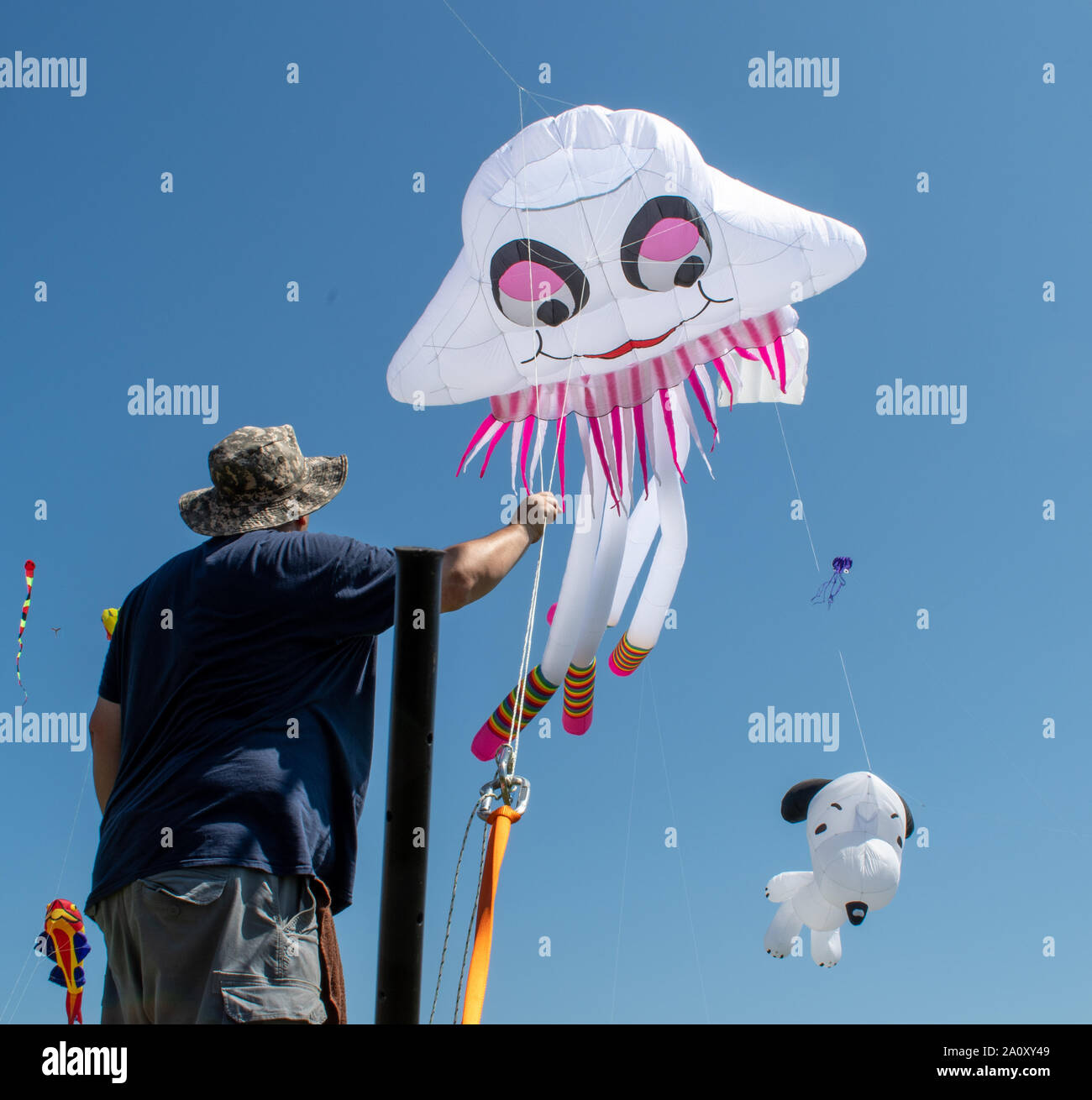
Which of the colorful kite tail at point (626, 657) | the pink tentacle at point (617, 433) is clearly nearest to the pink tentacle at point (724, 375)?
the pink tentacle at point (617, 433)

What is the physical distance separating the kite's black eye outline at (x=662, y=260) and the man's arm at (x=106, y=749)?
12.0 feet

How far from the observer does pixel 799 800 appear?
706 centimetres

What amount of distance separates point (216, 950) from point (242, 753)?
0.38 meters

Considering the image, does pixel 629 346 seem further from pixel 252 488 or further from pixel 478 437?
pixel 252 488

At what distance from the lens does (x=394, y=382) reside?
18.7 ft

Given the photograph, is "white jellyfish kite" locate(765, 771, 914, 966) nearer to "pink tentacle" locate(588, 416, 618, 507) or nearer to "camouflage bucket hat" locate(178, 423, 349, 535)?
"pink tentacle" locate(588, 416, 618, 507)

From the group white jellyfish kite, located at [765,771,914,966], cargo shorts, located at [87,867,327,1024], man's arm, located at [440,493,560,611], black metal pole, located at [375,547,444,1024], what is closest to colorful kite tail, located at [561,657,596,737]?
white jellyfish kite, located at [765,771,914,966]

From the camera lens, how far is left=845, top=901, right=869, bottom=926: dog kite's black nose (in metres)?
6.07

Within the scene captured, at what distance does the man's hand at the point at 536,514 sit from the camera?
261 cm

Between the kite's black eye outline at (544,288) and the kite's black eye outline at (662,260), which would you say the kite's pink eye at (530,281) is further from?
the kite's black eye outline at (662,260)

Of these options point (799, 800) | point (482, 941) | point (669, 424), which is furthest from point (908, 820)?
point (482, 941)

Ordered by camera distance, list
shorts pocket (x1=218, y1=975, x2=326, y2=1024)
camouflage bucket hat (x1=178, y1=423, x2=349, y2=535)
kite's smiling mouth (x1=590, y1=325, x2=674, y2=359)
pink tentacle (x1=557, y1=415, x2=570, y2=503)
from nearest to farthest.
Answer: shorts pocket (x1=218, y1=975, x2=326, y2=1024) < camouflage bucket hat (x1=178, y1=423, x2=349, y2=535) < kite's smiling mouth (x1=590, y1=325, x2=674, y2=359) < pink tentacle (x1=557, y1=415, x2=570, y2=503)

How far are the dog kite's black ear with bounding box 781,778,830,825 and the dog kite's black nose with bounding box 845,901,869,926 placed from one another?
970 mm
